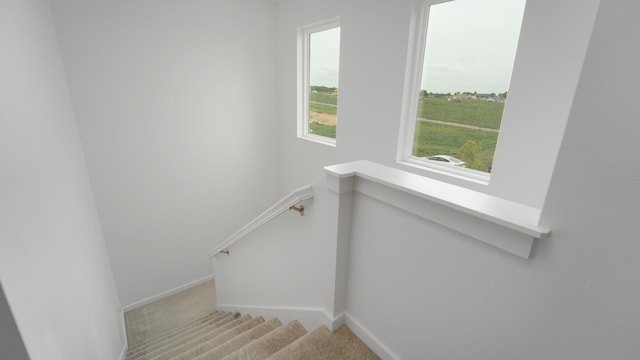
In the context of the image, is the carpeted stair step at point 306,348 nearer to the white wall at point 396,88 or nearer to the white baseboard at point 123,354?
the white wall at point 396,88

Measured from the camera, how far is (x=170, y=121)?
3.16 m

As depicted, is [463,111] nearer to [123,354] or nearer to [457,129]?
[457,129]

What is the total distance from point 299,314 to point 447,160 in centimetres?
166

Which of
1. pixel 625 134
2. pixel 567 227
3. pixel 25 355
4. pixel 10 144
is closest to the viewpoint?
pixel 625 134

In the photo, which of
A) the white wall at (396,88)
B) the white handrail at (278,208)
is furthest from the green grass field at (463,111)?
the white handrail at (278,208)

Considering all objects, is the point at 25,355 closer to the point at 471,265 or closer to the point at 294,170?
the point at 471,265

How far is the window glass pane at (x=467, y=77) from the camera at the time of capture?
1.78 metres

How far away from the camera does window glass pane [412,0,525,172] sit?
1.78m

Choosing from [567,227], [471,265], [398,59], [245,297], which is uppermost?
[398,59]

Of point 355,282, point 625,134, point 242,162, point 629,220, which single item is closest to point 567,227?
point 629,220

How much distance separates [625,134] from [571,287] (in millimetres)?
395

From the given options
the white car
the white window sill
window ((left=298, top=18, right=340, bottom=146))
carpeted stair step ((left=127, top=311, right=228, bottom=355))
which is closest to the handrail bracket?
the white window sill

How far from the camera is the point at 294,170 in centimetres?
393

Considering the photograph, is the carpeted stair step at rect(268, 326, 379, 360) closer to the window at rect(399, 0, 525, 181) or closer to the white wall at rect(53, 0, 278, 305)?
the window at rect(399, 0, 525, 181)
